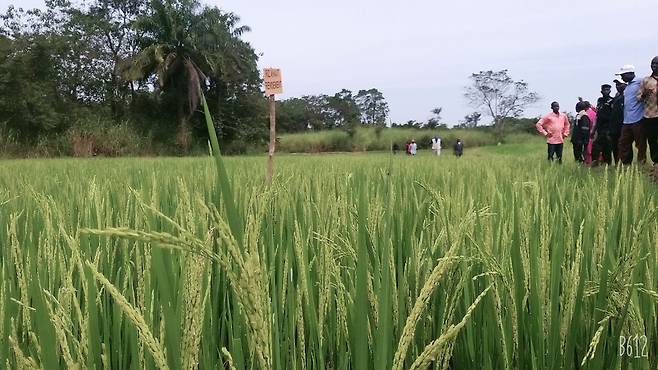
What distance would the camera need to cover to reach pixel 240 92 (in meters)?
21.6

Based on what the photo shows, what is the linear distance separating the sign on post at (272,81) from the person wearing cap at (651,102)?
330 centimetres

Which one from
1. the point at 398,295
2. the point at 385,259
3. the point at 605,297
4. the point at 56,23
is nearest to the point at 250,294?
the point at 385,259

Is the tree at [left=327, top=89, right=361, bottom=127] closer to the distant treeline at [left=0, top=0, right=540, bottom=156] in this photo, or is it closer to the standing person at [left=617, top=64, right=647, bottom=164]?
the distant treeline at [left=0, top=0, right=540, bottom=156]

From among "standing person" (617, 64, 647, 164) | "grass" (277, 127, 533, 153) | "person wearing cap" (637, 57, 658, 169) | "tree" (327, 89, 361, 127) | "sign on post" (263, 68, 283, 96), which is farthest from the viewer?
"tree" (327, 89, 361, 127)

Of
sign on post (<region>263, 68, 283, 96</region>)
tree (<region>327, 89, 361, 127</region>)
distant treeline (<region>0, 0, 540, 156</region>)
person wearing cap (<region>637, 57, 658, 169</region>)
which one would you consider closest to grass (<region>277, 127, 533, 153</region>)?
distant treeline (<region>0, 0, 540, 156</region>)

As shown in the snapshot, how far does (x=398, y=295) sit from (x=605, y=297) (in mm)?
276

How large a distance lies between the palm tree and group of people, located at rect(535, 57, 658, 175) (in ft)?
45.9

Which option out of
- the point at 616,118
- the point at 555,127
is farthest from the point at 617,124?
the point at 555,127

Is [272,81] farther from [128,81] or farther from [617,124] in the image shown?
[128,81]

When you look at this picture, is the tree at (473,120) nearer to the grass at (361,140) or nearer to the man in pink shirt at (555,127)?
the grass at (361,140)

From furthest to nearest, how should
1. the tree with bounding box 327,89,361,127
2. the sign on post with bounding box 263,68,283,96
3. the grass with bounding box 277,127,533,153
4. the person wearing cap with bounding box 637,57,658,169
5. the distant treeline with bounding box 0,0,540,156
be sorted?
the tree with bounding box 327,89,361,127 < the grass with bounding box 277,127,533,153 < the distant treeline with bounding box 0,0,540,156 < the person wearing cap with bounding box 637,57,658,169 < the sign on post with bounding box 263,68,283,96

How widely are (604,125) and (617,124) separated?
266 mm

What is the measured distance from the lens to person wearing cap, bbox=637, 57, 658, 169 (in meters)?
4.30

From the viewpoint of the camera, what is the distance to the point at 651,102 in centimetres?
433
